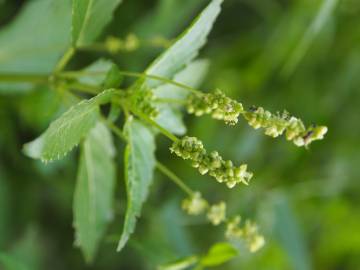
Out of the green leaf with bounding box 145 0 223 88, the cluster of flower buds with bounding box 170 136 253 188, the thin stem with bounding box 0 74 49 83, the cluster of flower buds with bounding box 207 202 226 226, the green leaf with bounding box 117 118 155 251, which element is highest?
the green leaf with bounding box 145 0 223 88

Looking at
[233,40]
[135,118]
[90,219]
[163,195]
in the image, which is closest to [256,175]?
[163,195]

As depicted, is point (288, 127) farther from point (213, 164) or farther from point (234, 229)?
point (234, 229)

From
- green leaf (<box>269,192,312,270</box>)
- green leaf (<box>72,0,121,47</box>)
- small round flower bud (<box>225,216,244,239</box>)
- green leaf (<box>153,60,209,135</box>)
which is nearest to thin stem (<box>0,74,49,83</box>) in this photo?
green leaf (<box>72,0,121,47</box>)

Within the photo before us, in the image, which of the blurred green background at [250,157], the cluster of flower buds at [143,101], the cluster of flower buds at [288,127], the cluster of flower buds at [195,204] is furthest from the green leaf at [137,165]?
the blurred green background at [250,157]

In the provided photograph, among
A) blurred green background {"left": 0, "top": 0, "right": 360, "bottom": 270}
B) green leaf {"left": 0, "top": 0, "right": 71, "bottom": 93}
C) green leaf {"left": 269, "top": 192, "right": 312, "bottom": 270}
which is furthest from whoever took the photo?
green leaf {"left": 269, "top": 192, "right": 312, "bottom": 270}

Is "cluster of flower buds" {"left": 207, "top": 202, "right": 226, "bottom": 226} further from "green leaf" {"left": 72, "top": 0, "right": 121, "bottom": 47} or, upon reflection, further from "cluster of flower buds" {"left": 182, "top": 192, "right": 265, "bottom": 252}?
"green leaf" {"left": 72, "top": 0, "right": 121, "bottom": 47}

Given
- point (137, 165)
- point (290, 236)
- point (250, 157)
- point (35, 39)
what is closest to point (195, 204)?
point (137, 165)

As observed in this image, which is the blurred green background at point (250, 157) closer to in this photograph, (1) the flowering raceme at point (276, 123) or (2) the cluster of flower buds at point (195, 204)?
(2) the cluster of flower buds at point (195, 204)
